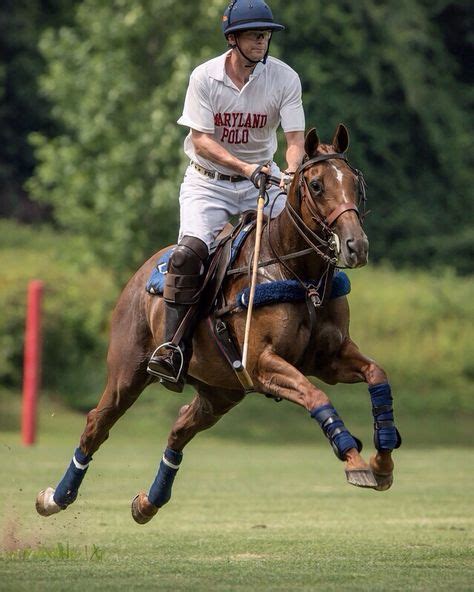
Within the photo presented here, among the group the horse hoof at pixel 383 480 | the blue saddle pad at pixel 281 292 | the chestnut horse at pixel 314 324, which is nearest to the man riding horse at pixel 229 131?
the chestnut horse at pixel 314 324

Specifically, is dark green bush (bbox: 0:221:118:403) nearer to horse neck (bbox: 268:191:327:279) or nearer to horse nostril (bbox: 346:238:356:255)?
horse neck (bbox: 268:191:327:279)

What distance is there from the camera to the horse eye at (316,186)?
7.88 m

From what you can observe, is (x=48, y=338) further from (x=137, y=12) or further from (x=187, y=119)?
(x=187, y=119)

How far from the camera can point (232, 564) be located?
808cm

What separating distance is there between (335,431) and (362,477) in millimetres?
299

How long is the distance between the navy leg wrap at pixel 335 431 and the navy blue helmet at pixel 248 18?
93.7 inches

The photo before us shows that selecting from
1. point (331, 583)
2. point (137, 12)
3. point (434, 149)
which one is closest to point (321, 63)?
point (434, 149)

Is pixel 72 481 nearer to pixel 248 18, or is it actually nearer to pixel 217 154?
pixel 217 154

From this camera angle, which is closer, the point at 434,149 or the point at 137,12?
the point at 137,12

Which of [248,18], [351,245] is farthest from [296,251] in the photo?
[248,18]

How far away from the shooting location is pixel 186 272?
28.5ft

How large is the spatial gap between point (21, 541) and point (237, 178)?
9.56 feet

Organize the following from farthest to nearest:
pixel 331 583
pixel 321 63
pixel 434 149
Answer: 1. pixel 434 149
2. pixel 321 63
3. pixel 331 583

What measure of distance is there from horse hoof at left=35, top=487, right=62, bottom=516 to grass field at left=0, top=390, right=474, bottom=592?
0.72ft
